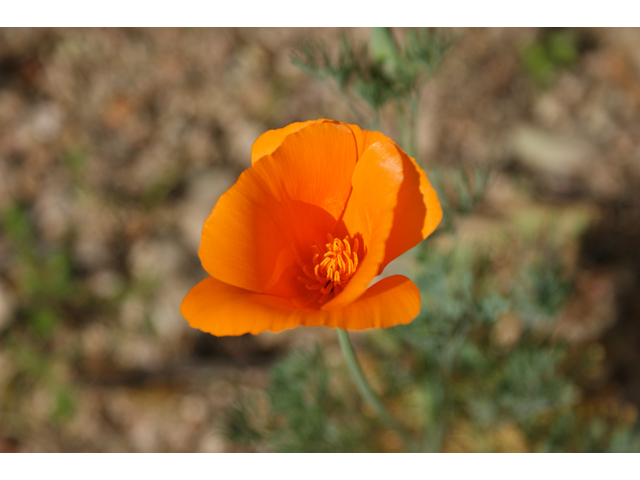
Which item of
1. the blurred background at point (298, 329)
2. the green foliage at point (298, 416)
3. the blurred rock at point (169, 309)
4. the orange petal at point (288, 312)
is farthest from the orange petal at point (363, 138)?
the blurred rock at point (169, 309)

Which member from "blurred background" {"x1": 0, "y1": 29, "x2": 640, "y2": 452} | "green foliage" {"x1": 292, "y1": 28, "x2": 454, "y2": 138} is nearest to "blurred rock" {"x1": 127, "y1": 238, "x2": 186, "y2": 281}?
"blurred background" {"x1": 0, "y1": 29, "x2": 640, "y2": 452}

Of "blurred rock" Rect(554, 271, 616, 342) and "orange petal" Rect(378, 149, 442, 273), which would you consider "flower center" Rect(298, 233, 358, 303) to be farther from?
"blurred rock" Rect(554, 271, 616, 342)

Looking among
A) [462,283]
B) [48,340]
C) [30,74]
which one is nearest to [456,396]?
[462,283]

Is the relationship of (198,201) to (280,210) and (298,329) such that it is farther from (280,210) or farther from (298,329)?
(280,210)

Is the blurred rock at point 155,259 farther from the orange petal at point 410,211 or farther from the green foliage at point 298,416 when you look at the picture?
the orange petal at point 410,211

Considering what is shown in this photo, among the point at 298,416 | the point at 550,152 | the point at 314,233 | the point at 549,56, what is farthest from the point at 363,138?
the point at 549,56

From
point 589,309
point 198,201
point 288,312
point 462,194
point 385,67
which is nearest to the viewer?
point 288,312
